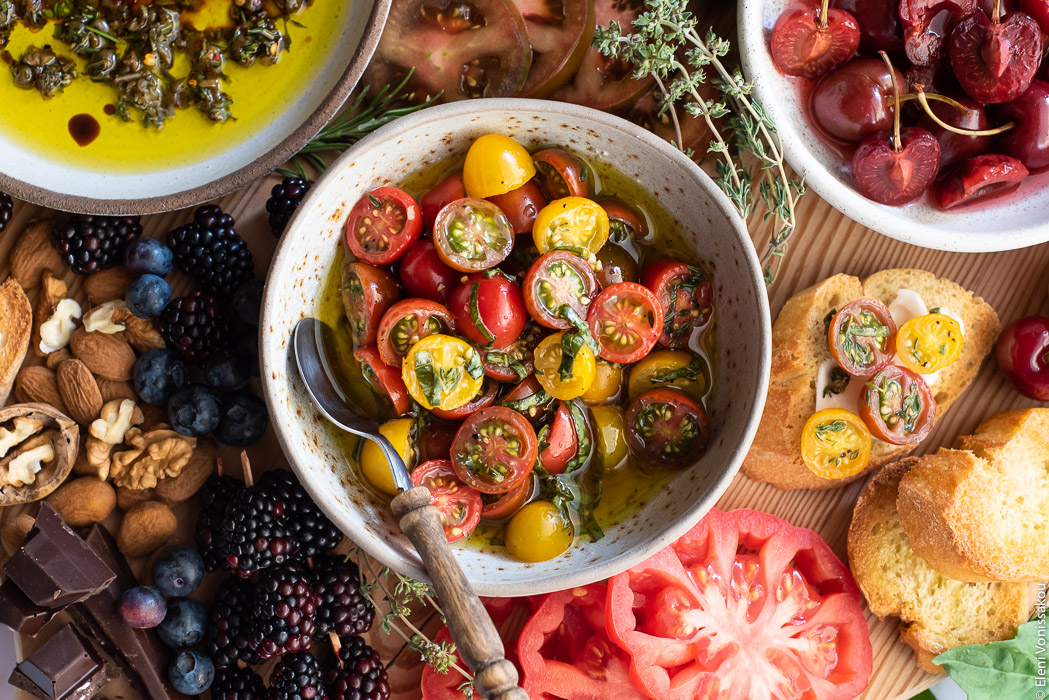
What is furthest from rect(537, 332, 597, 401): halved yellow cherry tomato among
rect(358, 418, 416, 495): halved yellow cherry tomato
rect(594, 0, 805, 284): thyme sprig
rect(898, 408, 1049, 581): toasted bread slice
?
rect(898, 408, 1049, 581): toasted bread slice

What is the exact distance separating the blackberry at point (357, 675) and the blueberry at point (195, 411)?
0.69 metres

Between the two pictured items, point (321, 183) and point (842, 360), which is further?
point (842, 360)

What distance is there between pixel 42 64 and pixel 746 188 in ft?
5.75

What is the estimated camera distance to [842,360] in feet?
6.54

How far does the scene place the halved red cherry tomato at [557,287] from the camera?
1.73m

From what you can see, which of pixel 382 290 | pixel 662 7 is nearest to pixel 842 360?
pixel 662 7

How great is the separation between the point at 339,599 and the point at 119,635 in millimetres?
588

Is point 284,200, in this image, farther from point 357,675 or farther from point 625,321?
point 357,675

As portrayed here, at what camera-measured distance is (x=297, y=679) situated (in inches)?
75.3

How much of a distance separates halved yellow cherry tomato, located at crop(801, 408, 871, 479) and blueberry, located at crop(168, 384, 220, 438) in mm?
1571

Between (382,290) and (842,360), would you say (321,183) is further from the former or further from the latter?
(842,360)

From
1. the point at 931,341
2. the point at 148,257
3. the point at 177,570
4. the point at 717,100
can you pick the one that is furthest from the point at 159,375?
the point at 931,341

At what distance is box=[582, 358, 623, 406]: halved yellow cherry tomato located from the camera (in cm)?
183

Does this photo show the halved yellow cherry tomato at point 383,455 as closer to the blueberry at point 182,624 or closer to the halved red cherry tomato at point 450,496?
the halved red cherry tomato at point 450,496
